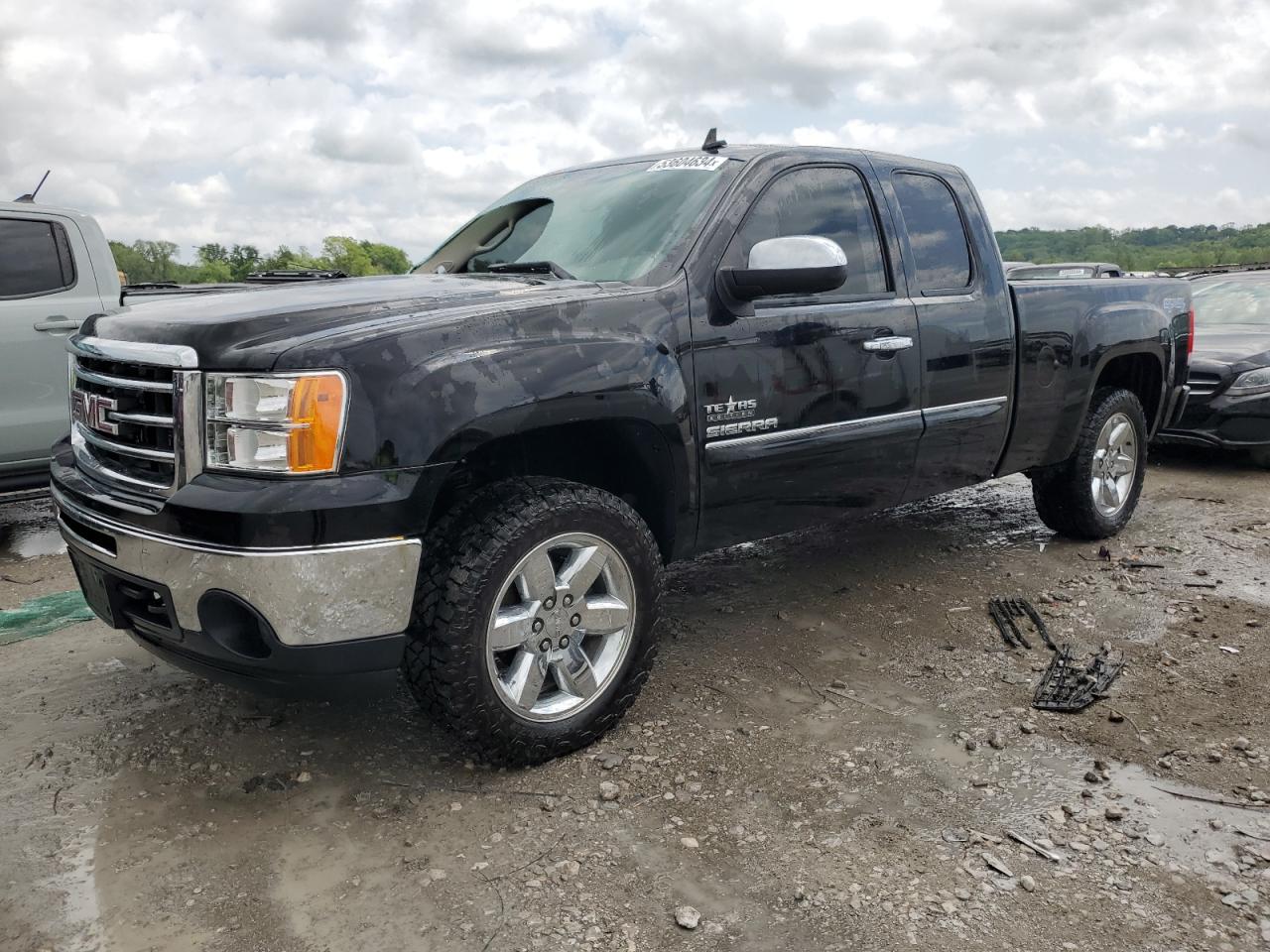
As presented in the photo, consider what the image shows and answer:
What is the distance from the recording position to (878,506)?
4215mm

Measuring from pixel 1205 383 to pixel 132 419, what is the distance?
7437mm

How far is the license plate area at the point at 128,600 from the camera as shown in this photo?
2799 millimetres

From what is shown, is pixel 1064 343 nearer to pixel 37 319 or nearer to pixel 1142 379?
pixel 1142 379

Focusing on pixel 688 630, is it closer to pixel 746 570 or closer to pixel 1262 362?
pixel 746 570

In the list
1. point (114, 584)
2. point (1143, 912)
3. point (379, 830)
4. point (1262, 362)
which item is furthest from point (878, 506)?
point (1262, 362)

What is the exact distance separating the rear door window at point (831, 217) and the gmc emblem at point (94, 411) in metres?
2.10

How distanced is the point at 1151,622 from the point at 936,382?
136 cm

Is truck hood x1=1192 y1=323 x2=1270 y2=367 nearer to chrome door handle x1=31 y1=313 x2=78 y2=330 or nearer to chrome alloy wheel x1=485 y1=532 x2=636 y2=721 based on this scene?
chrome alloy wheel x1=485 y1=532 x2=636 y2=721

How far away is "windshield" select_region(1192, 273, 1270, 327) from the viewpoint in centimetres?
908

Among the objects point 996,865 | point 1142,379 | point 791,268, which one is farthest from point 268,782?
point 1142,379

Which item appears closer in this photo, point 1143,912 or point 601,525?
point 1143,912

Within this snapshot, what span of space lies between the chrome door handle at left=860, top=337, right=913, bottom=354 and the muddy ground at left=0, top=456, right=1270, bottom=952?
1147 millimetres

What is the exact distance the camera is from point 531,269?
3752 mm

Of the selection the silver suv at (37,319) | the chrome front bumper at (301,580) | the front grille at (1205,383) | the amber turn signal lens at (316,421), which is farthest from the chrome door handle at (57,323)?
the front grille at (1205,383)
